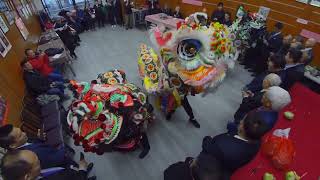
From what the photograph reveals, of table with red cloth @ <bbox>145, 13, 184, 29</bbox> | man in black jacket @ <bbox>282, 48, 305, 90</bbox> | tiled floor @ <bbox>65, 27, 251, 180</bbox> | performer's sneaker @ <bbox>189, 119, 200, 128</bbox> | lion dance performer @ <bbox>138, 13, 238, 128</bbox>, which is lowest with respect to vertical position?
tiled floor @ <bbox>65, 27, 251, 180</bbox>

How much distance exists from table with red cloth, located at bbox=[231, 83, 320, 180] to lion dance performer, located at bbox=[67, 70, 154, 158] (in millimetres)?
1312

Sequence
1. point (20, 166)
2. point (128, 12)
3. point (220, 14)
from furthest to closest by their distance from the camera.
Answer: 1. point (128, 12)
2. point (220, 14)
3. point (20, 166)

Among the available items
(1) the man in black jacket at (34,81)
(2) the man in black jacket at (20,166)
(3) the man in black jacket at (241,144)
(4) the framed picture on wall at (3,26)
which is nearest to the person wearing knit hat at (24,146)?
(2) the man in black jacket at (20,166)

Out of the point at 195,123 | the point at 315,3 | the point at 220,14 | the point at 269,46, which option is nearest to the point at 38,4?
the point at 220,14

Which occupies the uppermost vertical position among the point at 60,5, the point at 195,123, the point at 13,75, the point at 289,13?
the point at 289,13

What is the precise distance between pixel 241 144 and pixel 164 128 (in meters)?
1.89

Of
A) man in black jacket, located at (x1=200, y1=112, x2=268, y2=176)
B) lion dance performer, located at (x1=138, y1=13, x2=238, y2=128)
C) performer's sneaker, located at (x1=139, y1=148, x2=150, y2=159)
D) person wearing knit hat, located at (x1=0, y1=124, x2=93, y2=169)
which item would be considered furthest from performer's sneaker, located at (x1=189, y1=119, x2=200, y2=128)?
person wearing knit hat, located at (x1=0, y1=124, x2=93, y2=169)

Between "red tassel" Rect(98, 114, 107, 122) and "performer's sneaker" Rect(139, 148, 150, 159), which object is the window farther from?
"red tassel" Rect(98, 114, 107, 122)

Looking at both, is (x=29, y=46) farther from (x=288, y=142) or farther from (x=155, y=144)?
(x=288, y=142)

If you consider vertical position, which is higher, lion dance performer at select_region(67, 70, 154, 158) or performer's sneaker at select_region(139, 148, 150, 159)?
lion dance performer at select_region(67, 70, 154, 158)

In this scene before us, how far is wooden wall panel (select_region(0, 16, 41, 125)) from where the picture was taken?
9.45 feet

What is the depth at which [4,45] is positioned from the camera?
3322 millimetres

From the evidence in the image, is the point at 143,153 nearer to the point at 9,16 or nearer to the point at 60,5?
the point at 9,16

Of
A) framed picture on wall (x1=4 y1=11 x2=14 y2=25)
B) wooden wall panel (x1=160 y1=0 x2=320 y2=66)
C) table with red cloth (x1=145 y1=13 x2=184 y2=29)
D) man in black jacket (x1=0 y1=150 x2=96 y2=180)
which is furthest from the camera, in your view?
table with red cloth (x1=145 y1=13 x2=184 y2=29)
